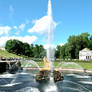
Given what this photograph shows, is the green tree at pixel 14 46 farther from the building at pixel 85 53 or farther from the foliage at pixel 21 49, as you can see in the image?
the building at pixel 85 53

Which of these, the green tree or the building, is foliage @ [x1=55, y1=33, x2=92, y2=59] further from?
the green tree

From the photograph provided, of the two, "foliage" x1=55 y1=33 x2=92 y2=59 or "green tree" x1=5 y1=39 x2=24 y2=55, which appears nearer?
"foliage" x1=55 y1=33 x2=92 y2=59

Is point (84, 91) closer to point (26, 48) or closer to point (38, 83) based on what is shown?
point (38, 83)

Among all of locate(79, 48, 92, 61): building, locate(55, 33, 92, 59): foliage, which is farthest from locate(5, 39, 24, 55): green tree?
locate(79, 48, 92, 61): building

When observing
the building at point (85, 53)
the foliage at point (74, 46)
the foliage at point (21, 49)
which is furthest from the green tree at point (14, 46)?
the building at point (85, 53)

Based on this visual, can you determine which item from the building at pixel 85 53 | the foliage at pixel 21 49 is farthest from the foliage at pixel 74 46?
the foliage at pixel 21 49

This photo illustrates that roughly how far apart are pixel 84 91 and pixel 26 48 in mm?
90332

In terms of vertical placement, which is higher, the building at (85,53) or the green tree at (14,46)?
the green tree at (14,46)

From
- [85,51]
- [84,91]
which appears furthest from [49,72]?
[85,51]

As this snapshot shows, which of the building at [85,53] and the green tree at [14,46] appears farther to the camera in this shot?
the green tree at [14,46]

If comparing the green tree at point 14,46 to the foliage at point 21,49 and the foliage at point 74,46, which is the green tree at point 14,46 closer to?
the foliage at point 21,49

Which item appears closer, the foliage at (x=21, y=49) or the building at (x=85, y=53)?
the building at (x=85, y=53)

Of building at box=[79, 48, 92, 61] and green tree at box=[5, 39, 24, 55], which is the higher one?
green tree at box=[5, 39, 24, 55]

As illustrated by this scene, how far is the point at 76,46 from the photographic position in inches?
3312
